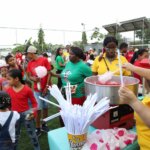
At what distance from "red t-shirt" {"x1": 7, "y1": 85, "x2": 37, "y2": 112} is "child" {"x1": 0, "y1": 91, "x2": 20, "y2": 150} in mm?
466

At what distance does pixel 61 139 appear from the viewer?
1.38 metres

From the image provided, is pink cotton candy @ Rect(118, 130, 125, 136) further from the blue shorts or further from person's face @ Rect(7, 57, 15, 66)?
person's face @ Rect(7, 57, 15, 66)

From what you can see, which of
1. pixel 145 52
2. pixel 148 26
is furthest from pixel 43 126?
pixel 148 26

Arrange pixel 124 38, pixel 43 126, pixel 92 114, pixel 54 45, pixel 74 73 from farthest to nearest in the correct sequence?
1. pixel 54 45
2. pixel 124 38
3. pixel 43 126
4. pixel 74 73
5. pixel 92 114

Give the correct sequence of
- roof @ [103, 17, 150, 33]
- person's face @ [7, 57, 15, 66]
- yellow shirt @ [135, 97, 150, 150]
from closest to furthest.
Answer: yellow shirt @ [135, 97, 150, 150] → person's face @ [7, 57, 15, 66] → roof @ [103, 17, 150, 33]

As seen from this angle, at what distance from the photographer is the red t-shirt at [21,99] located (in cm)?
223

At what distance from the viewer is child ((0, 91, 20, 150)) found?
1.70 m

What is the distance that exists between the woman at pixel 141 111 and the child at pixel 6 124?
3.48ft

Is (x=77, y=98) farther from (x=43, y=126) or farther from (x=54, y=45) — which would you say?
(x=54, y=45)

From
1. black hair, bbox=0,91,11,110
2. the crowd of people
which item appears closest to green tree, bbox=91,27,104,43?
the crowd of people

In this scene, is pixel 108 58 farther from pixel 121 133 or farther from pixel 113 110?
pixel 121 133

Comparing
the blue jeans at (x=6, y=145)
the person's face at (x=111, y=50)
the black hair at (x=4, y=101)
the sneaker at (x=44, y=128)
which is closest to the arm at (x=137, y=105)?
the black hair at (x=4, y=101)

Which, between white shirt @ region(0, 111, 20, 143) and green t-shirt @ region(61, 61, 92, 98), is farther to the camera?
green t-shirt @ region(61, 61, 92, 98)

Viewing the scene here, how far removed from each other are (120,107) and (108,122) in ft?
0.41
